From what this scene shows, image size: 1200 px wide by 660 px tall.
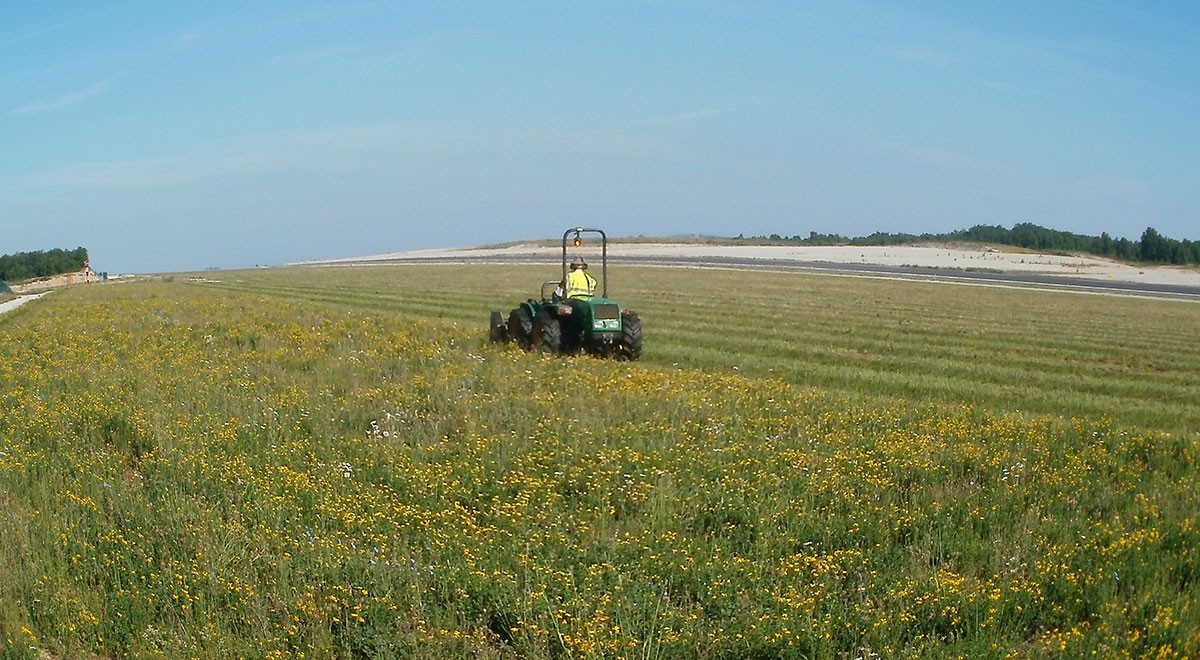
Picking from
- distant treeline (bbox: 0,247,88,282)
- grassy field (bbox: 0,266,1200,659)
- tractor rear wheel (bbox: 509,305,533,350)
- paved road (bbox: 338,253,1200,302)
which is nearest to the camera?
grassy field (bbox: 0,266,1200,659)

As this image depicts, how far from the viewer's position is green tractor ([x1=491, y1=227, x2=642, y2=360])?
16703 mm

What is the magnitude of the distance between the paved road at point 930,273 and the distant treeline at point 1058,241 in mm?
25408

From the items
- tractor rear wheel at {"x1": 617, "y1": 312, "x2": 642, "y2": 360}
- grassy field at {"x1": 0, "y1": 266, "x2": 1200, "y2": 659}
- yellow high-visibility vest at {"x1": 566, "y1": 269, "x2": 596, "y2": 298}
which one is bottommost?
grassy field at {"x1": 0, "y1": 266, "x2": 1200, "y2": 659}

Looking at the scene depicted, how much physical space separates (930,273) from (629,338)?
3650 cm

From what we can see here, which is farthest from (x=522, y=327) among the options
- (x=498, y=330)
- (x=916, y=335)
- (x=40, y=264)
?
(x=40, y=264)

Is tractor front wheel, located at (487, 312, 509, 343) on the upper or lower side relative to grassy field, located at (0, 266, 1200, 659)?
upper

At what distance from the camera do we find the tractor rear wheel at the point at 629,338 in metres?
16.9

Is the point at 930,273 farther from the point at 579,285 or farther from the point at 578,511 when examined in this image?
the point at 578,511

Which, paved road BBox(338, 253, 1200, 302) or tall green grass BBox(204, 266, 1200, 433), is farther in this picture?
paved road BBox(338, 253, 1200, 302)

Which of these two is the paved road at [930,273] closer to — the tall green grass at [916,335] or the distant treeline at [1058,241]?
the tall green grass at [916,335]

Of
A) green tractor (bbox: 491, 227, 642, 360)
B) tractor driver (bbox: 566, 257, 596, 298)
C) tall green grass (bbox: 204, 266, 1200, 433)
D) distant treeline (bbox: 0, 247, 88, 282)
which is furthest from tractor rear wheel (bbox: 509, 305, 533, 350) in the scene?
distant treeline (bbox: 0, 247, 88, 282)

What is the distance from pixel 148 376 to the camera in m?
13.9

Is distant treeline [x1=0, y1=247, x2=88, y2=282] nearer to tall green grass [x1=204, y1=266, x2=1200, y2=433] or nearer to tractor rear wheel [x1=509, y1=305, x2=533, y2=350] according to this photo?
tall green grass [x1=204, y1=266, x2=1200, y2=433]

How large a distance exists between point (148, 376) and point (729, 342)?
10.7 m
